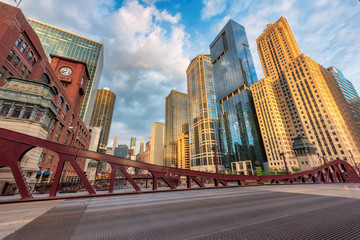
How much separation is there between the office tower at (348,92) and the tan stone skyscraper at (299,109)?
13.6 metres

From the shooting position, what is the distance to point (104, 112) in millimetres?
156750

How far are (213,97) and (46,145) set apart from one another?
125935 millimetres

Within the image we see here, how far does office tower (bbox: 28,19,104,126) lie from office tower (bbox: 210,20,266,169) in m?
100

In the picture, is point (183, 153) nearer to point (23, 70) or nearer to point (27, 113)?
point (23, 70)

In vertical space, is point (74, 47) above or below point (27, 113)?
above

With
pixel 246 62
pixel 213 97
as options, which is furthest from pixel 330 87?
pixel 213 97

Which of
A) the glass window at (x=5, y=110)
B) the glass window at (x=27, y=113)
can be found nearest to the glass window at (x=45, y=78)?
the glass window at (x=5, y=110)

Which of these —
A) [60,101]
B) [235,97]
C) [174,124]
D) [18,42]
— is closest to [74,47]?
[60,101]

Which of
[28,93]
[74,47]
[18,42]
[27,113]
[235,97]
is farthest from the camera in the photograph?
[235,97]

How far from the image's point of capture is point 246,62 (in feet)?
378

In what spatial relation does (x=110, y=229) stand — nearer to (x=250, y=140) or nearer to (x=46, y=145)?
(x=46, y=145)

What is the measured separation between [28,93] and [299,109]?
111 metres

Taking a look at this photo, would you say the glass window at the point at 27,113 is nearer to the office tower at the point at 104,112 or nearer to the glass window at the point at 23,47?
the glass window at the point at 23,47

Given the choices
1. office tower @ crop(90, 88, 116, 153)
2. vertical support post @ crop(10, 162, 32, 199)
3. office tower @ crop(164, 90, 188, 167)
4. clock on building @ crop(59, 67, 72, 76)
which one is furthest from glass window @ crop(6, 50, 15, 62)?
office tower @ crop(164, 90, 188, 167)
